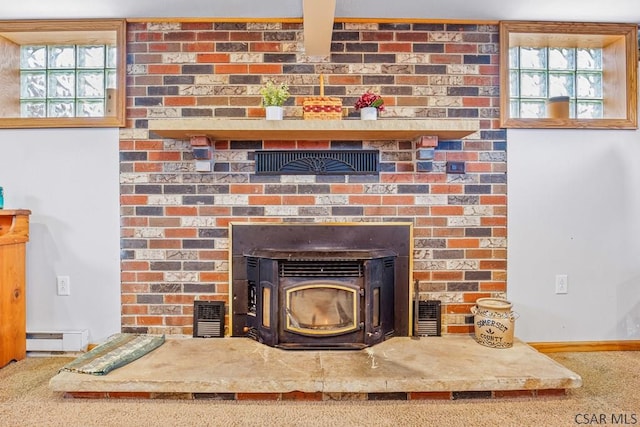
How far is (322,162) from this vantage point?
2.44 meters

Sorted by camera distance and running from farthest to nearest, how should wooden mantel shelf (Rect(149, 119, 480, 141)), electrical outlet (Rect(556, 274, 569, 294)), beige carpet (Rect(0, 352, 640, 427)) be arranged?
electrical outlet (Rect(556, 274, 569, 294)) → wooden mantel shelf (Rect(149, 119, 480, 141)) → beige carpet (Rect(0, 352, 640, 427))

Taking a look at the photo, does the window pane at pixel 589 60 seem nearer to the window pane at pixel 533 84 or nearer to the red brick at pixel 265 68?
the window pane at pixel 533 84

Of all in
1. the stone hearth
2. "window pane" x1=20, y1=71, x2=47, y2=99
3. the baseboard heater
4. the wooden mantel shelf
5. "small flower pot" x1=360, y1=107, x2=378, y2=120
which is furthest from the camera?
"window pane" x1=20, y1=71, x2=47, y2=99

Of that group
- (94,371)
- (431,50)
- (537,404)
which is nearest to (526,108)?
(431,50)

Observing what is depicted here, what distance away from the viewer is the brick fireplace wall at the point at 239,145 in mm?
2449

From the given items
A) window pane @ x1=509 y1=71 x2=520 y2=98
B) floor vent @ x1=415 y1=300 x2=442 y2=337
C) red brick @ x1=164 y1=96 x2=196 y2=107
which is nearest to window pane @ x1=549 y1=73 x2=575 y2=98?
window pane @ x1=509 y1=71 x2=520 y2=98

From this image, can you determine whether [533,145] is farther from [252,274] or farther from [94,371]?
[94,371]

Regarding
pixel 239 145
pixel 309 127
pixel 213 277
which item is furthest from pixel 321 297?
pixel 239 145

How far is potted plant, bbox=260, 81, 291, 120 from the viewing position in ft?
7.28

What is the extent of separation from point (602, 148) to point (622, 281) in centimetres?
90

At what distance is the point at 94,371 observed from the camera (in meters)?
1.87

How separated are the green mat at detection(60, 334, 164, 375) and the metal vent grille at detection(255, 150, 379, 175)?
125cm

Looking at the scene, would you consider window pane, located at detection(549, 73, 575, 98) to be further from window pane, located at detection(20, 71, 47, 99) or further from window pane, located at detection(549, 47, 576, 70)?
window pane, located at detection(20, 71, 47, 99)

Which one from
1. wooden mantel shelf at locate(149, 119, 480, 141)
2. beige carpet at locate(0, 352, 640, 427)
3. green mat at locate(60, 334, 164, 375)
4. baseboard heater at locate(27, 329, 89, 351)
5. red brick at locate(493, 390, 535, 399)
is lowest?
beige carpet at locate(0, 352, 640, 427)
